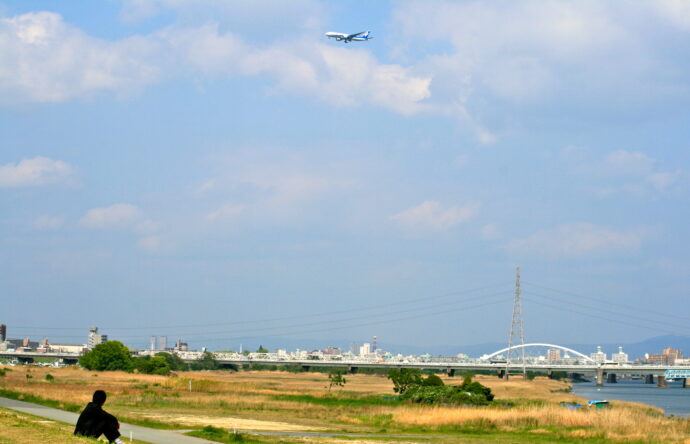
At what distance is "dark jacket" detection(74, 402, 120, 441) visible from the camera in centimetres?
2109

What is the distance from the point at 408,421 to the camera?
59.3m

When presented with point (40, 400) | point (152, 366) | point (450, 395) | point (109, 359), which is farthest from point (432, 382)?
point (109, 359)

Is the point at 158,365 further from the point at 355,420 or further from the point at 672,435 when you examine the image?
the point at 672,435

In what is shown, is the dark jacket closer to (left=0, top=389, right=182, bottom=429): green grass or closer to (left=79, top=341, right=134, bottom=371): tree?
(left=0, top=389, right=182, bottom=429): green grass

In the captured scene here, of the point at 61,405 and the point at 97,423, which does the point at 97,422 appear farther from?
the point at 61,405

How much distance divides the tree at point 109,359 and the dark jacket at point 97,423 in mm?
133917

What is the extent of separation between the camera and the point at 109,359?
150875 mm

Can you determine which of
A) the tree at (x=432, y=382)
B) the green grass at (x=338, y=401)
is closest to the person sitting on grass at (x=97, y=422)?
the green grass at (x=338, y=401)

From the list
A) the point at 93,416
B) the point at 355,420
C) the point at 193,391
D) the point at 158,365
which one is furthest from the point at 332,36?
the point at 93,416

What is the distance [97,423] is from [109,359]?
136m

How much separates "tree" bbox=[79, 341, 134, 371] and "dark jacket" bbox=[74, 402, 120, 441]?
439ft

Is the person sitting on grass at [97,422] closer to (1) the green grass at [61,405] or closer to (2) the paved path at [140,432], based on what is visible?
(2) the paved path at [140,432]

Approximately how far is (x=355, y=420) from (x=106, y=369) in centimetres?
10150

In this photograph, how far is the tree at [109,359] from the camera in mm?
150125
